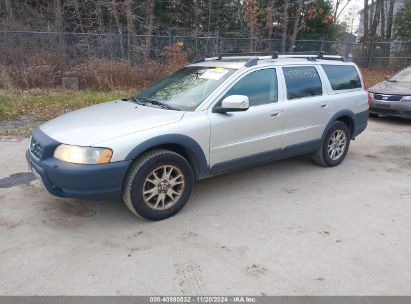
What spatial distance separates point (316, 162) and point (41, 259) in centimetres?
405

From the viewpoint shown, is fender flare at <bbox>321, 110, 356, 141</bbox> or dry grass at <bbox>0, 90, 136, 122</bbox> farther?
dry grass at <bbox>0, 90, 136, 122</bbox>

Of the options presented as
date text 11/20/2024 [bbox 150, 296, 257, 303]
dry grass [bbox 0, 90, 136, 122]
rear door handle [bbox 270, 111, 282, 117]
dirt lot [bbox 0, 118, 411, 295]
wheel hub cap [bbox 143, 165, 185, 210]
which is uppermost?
rear door handle [bbox 270, 111, 282, 117]

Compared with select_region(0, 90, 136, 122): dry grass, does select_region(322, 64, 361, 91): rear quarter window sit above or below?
above

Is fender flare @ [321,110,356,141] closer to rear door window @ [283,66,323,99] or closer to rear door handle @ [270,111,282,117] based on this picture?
rear door window @ [283,66,323,99]

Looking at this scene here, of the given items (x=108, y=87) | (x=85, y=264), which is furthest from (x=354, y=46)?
(x=85, y=264)

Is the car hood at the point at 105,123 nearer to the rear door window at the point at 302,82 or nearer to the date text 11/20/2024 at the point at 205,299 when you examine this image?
the date text 11/20/2024 at the point at 205,299

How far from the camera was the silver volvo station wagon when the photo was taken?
3.62 m

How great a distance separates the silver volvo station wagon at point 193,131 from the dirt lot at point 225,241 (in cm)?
39

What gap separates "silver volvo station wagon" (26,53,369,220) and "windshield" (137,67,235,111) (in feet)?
0.05

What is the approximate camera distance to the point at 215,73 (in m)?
4.71

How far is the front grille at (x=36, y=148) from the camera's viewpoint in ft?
12.5

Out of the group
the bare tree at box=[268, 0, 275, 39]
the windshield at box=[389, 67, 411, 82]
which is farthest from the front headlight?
the bare tree at box=[268, 0, 275, 39]

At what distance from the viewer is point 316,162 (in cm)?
587

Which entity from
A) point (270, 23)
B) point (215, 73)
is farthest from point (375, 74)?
point (215, 73)
